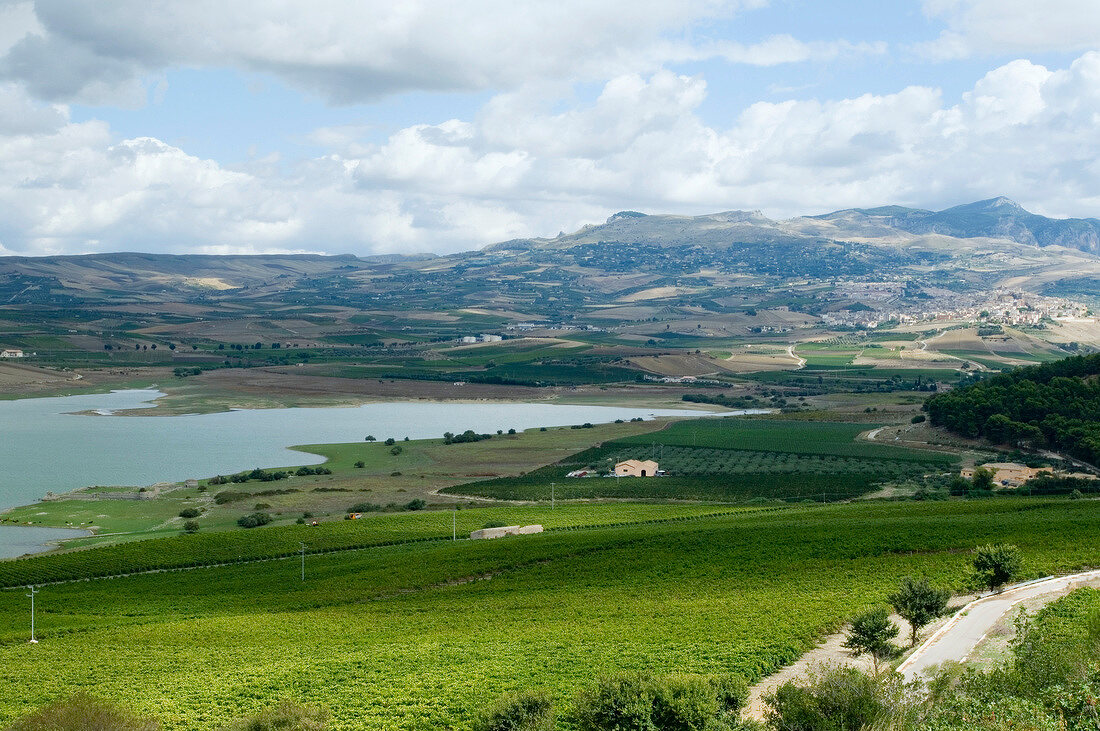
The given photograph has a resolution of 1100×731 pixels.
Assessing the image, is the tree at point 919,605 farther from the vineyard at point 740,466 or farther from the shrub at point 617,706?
the vineyard at point 740,466

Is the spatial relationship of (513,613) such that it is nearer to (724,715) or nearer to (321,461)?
(724,715)

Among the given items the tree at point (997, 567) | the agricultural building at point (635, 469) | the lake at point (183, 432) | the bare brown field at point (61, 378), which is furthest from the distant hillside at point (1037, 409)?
the bare brown field at point (61, 378)

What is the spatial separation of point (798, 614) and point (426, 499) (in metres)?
40.5

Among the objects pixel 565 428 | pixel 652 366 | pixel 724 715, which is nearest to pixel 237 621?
pixel 724 715

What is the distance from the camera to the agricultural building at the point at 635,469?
76.8 m

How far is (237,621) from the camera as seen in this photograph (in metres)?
36.3

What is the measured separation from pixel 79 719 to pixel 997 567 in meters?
25.8

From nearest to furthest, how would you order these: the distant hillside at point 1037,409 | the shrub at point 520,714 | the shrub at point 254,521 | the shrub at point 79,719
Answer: the shrub at point 520,714, the shrub at point 79,719, the shrub at point 254,521, the distant hillside at point 1037,409

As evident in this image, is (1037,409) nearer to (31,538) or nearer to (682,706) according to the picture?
(682,706)

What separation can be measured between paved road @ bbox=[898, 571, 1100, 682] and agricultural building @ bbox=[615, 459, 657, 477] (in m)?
45.8

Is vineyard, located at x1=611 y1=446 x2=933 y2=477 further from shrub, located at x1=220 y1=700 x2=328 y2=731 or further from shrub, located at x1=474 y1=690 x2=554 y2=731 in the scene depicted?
shrub, located at x1=220 y1=700 x2=328 y2=731

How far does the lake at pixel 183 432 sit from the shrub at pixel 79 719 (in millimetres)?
50572

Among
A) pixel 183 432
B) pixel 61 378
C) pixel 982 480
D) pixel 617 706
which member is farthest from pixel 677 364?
pixel 617 706

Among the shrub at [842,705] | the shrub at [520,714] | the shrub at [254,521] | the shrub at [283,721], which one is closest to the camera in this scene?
the shrub at [842,705]
